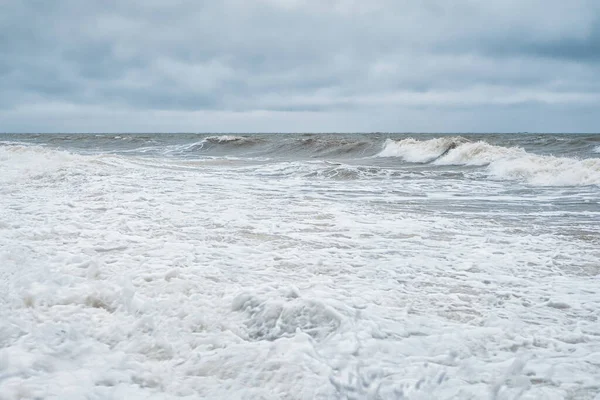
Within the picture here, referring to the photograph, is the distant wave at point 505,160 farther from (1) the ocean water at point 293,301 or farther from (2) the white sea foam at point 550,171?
(1) the ocean water at point 293,301

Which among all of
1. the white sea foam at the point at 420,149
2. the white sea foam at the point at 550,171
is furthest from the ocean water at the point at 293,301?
the white sea foam at the point at 420,149

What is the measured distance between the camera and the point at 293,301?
327 cm

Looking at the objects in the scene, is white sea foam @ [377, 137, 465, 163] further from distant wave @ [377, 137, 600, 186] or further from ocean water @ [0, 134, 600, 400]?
ocean water @ [0, 134, 600, 400]

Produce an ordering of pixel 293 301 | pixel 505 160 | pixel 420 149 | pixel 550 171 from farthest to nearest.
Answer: pixel 420 149 → pixel 505 160 → pixel 550 171 → pixel 293 301

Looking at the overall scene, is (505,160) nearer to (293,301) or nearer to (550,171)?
(550,171)

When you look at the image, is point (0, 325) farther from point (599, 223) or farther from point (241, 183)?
point (241, 183)

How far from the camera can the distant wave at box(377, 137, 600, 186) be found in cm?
1166

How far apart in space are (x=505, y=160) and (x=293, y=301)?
A: 1452cm

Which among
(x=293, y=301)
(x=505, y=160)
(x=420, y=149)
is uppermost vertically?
(x=420, y=149)

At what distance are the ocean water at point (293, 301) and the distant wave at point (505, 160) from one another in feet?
16.3

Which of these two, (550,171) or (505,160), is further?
(505,160)

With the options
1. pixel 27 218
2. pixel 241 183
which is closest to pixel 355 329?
pixel 27 218

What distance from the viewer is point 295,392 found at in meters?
2.24

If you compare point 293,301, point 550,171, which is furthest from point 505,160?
point 293,301
